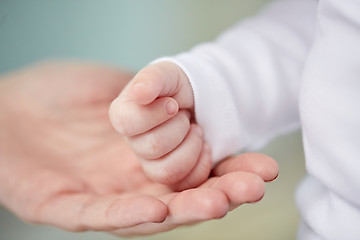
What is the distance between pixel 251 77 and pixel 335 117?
0.13 m

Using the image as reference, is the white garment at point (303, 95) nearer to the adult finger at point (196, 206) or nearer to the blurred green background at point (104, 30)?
the adult finger at point (196, 206)

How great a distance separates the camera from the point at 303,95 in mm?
342

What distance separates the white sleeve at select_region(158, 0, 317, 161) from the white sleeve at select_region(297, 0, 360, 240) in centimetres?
8

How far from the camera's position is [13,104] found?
0.61 meters

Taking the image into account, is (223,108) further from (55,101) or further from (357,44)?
(55,101)

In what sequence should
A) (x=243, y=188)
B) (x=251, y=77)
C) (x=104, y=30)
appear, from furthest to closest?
1. (x=104, y=30)
2. (x=251, y=77)
3. (x=243, y=188)

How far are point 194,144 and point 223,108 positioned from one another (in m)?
0.07

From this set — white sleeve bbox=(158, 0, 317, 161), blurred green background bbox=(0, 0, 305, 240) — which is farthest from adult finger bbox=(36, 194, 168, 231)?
blurred green background bbox=(0, 0, 305, 240)

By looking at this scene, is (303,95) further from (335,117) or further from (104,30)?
(104,30)

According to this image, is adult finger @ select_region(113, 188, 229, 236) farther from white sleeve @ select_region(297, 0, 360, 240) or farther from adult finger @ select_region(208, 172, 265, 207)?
Result: white sleeve @ select_region(297, 0, 360, 240)

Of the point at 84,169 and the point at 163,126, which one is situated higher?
the point at 163,126

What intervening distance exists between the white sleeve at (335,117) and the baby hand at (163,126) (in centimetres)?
10

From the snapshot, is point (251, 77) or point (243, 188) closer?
point (243, 188)

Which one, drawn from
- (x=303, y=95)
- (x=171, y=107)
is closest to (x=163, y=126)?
(x=171, y=107)
